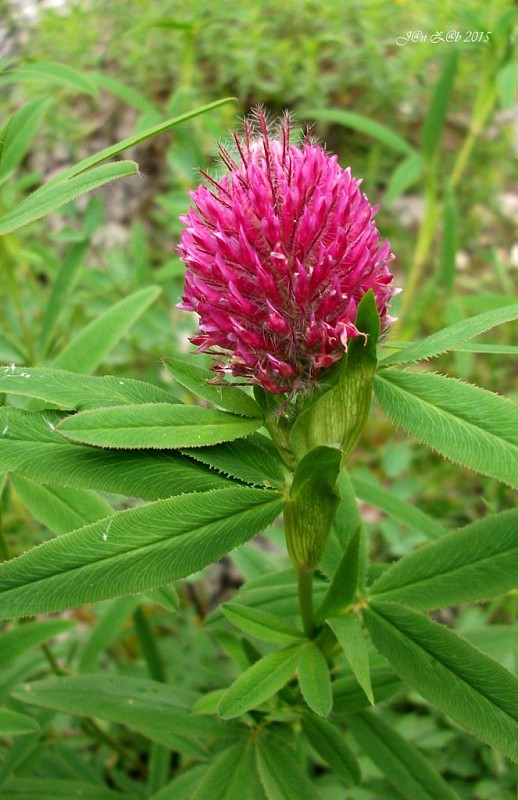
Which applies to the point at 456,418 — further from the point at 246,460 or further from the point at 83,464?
the point at 83,464

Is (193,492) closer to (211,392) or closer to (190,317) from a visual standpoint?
(211,392)

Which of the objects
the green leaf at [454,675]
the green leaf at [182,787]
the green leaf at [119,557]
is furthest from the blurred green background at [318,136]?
the green leaf at [119,557]

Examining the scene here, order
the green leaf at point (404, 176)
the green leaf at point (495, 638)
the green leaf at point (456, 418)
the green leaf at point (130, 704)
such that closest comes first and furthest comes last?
the green leaf at point (456, 418) → the green leaf at point (130, 704) → the green leaf at point (495, 638) → the green leaf at point (404, 176)

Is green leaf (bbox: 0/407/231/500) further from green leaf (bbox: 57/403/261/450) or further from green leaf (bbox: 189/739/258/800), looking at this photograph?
green leaf (bbox: 189/739/258/800)

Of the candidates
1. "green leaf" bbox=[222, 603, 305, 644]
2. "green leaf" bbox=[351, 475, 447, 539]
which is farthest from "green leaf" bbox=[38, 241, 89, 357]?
"green leaf" bbox=[222, 603, 305, 644]

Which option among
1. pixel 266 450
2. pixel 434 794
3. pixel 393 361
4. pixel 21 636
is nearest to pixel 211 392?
pixel 266 450

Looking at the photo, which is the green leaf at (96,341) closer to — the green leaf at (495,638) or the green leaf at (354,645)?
the green leaf at (354,645)

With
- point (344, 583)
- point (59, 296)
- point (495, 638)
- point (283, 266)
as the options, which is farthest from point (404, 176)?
point (344, 583)
